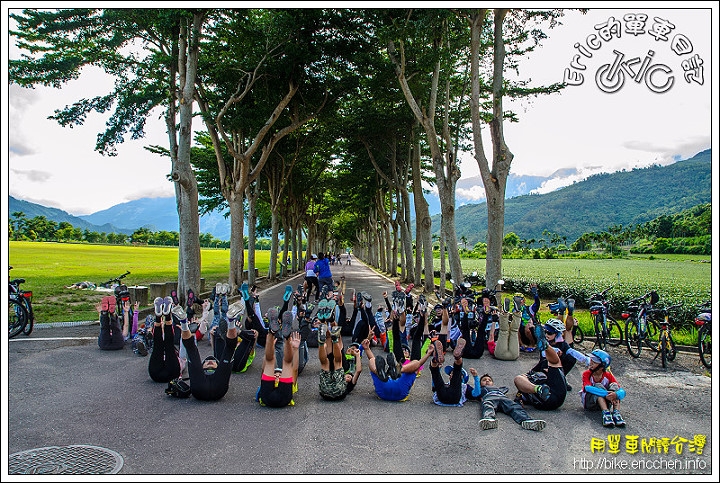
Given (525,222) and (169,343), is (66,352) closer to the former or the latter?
(169,343)

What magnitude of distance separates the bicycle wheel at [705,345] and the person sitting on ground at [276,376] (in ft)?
23.0

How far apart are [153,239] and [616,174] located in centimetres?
15210

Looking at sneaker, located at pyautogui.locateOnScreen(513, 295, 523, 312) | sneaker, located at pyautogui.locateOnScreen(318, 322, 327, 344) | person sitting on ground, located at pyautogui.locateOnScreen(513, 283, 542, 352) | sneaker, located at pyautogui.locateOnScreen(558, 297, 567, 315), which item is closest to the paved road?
sneaker, located at pyautogui.locateOnScreen(318, 322, 327, 344)

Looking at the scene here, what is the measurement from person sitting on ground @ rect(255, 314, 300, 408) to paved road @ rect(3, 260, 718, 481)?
0.14 metres

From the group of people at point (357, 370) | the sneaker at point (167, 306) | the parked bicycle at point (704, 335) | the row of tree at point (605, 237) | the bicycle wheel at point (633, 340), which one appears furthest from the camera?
the row of tree at point (605, 237)

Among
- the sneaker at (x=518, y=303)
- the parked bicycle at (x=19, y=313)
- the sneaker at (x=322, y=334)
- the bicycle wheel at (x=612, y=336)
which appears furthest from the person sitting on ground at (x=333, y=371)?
the parked bicycle at (x=19, y=313)

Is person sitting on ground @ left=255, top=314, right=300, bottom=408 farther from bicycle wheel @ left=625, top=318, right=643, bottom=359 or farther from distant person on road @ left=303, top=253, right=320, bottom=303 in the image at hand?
distant person on road @ left=303, top=253, right=320, bottom=303

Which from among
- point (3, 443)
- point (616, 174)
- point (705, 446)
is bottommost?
point (705, 446)

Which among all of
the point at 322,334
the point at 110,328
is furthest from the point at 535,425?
the point at 110,328

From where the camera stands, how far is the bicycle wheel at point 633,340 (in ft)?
28.2

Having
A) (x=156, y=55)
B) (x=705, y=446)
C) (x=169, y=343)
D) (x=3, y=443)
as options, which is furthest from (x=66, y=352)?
(x=705, y=446)

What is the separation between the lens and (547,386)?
5660 mm

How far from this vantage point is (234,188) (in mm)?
17953

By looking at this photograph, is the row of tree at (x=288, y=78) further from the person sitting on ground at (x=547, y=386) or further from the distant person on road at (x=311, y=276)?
the person sitting on ground at (x=547, y=386)
